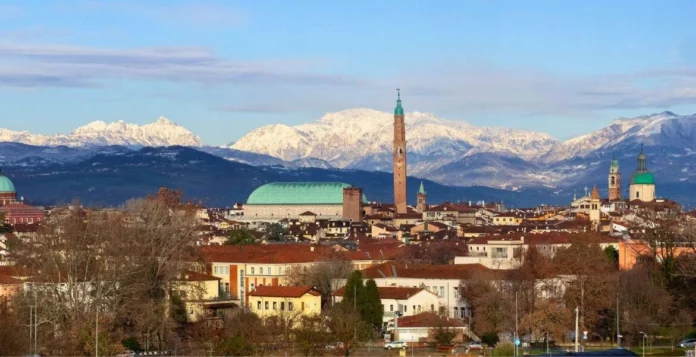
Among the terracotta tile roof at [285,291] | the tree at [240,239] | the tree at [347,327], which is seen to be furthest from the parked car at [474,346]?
the tree at [240,239]

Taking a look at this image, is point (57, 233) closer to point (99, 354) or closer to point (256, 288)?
point (99, 354)

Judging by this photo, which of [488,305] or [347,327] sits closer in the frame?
[347,327]

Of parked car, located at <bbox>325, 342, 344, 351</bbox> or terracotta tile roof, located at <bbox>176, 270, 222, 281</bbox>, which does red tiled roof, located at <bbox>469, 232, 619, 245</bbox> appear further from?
parked car, located at <bbox>325, 342, 344, 351</bbox>

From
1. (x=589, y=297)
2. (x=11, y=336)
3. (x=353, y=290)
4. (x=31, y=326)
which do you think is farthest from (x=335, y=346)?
(x=11, y=336)

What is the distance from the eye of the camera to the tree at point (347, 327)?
52.1 meters

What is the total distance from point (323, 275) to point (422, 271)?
452 cm

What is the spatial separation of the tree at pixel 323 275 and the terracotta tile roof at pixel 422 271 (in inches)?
43.1

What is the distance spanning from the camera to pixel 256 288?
67.0 metres

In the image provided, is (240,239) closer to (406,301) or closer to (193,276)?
(193,276)

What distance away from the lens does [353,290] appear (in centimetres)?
6044

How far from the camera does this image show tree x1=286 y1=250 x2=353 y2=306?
6662 cm

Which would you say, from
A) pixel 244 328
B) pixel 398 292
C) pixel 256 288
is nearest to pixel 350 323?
pixel 244 328

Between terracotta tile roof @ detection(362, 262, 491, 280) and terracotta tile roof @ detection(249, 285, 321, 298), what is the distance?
460 cm

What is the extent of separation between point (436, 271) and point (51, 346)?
24715mm
